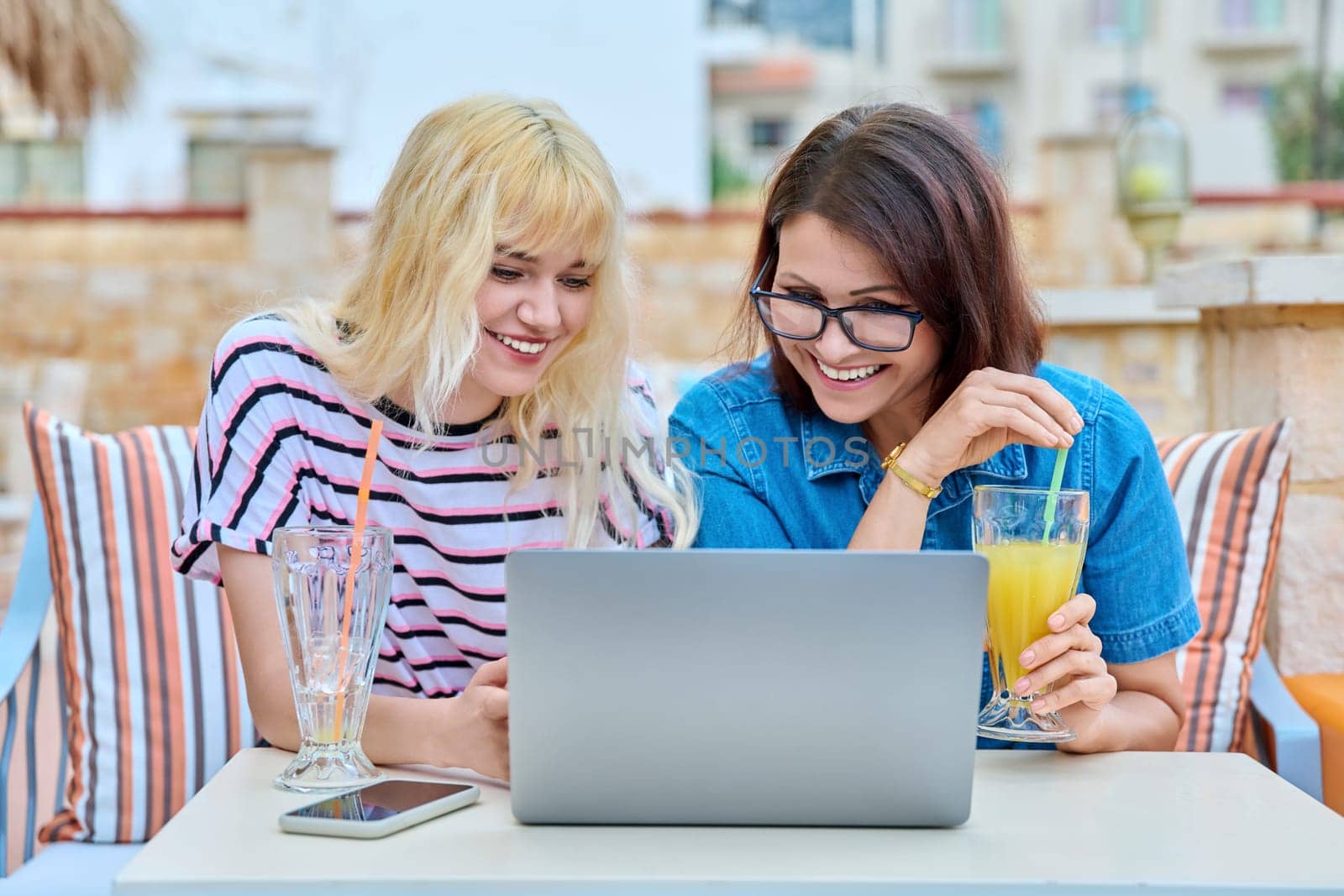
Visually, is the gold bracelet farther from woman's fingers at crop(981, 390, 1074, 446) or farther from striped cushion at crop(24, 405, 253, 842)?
striped cushion at crop(24, 405, 253, 842)

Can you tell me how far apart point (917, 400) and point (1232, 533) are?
2.00 ft

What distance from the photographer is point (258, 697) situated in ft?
4.30

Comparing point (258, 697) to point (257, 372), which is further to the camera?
point (257, 372)

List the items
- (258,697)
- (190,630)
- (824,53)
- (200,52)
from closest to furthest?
1. (258,697)
2. (190,630)
3. (200,52)
4. (824,53)

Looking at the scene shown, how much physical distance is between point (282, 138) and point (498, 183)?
58.6 ft

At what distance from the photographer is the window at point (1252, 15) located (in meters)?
22.5

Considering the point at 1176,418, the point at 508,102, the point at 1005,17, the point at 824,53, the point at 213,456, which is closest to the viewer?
the point at 213,456

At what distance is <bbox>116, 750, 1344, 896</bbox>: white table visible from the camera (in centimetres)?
88

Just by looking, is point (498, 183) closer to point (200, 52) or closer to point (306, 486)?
point (306, 486)

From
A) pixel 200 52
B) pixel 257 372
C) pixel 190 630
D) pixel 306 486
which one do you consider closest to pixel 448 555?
pixel 306 486

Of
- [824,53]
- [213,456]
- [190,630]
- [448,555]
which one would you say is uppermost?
[824,53]

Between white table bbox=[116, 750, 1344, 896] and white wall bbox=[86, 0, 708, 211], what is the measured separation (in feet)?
53.1

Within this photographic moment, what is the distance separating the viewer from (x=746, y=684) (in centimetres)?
95

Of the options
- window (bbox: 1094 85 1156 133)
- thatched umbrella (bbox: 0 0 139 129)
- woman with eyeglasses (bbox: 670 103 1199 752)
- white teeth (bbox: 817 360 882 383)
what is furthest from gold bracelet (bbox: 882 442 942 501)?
window (bbox: 1094 85 1156 133)
